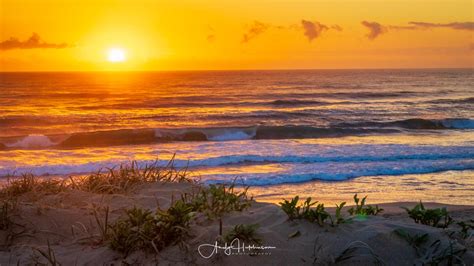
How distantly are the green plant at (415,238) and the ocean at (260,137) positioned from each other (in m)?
3.31

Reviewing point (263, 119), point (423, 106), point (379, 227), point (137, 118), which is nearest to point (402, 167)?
point (379, 227)

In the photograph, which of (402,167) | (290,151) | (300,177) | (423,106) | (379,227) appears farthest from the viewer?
(423,106)

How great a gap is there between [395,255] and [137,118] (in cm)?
2562

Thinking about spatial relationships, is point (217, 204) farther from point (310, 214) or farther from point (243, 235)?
point (310, 214)

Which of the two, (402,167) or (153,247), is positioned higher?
(153,247)

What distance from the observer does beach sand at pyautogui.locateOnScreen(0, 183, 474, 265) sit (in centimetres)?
351

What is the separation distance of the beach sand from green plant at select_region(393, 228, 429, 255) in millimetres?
27

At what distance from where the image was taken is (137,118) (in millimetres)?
28250

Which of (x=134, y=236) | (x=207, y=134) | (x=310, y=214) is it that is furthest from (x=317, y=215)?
(x=207, y=134)

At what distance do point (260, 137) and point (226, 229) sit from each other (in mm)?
19101

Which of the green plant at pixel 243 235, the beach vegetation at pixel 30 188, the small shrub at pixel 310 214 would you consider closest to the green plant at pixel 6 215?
the beach vegetation at pixel 30 188

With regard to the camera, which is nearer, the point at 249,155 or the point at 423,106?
the point at 249,155

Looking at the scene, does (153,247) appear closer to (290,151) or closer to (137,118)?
(290,151)

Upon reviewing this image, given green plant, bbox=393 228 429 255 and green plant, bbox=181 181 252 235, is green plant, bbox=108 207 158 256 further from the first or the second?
green plant, bbox=393 228 429 255
